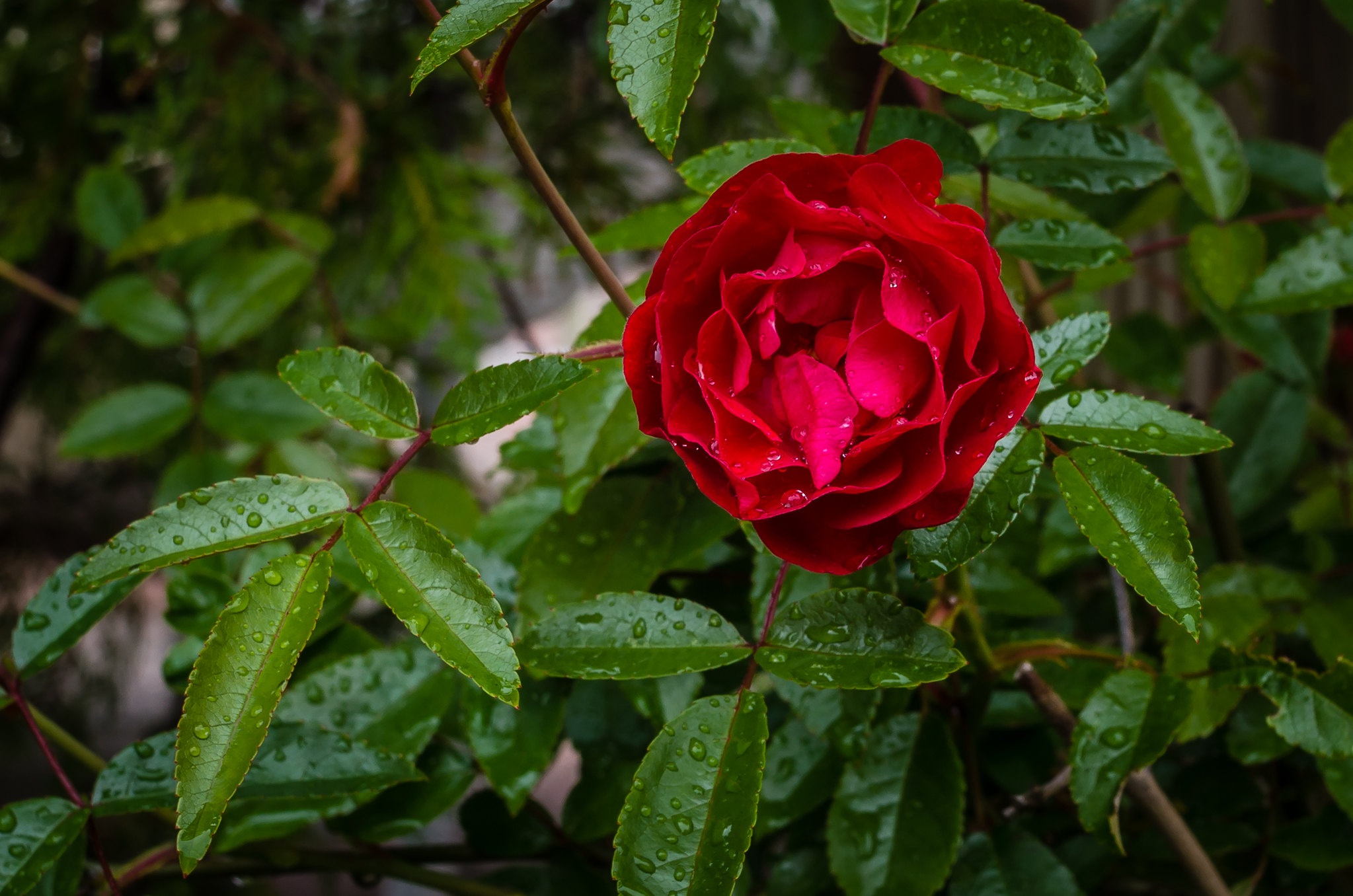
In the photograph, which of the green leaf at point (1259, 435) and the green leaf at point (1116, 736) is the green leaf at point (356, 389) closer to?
the green leaf at point (1116, 736)

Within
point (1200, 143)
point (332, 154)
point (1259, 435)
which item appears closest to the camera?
point (1200, 143)

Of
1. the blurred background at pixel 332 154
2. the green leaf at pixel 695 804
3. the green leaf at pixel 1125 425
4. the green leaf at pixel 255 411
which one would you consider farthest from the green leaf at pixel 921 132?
the blurred background at pixel 332 154

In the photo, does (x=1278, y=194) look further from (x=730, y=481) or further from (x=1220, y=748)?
(x=730, y=481)

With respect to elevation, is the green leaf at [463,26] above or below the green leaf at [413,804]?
above

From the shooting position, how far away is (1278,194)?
2.28 feet

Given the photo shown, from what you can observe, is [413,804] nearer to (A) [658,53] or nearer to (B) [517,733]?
(B) [517,733]

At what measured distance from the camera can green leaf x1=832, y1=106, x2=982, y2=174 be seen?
36cm

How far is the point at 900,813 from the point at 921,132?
0.27 meters

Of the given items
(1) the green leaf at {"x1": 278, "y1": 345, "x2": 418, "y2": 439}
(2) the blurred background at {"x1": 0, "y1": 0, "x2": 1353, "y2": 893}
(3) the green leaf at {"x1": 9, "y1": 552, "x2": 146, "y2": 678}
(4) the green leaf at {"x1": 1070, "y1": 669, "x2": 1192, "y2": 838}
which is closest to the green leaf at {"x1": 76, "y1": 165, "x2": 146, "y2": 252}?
(2) the blurred background at {"x1": 0, "y1": 0, "x2": 1353, "y2": 893}

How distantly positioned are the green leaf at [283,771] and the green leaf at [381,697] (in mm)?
22

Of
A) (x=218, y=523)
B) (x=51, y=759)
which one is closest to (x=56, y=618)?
(x=51, y=759)

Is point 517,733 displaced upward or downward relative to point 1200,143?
downward

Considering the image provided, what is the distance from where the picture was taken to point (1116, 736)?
0.33 m

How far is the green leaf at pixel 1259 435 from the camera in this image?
588mm
